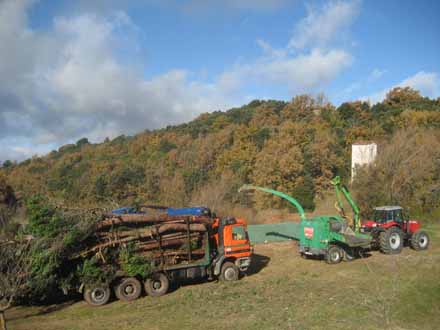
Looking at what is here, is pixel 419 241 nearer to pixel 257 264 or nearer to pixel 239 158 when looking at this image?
pixel 257 264

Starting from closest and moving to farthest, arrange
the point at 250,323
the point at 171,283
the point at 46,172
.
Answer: the point at 250,323, the point at 171,283, the point at 46,172

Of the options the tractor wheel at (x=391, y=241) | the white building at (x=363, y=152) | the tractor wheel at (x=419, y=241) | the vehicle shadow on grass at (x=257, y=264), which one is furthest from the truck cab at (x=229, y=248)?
the white building at (x=363, y=152)

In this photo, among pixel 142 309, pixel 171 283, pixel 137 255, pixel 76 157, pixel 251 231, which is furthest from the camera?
pixel 76 157

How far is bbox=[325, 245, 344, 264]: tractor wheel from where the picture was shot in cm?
1670

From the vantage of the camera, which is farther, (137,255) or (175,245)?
(175,245)

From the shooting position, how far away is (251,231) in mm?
24453

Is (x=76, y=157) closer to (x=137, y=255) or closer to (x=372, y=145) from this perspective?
(x=372, y=145)

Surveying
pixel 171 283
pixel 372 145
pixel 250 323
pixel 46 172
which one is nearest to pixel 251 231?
pixel 171 283

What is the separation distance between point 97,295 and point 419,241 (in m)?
15.3

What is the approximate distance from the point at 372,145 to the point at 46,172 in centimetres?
4556

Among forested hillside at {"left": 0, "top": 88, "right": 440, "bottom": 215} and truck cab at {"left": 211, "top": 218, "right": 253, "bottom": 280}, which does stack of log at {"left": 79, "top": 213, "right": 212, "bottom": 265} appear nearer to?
truck cab at {"left": 211, "top": 218, "right": 253, "bottom": 280}

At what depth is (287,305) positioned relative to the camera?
37.3 ft

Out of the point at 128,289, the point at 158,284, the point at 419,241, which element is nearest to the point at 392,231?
the point at 419,241

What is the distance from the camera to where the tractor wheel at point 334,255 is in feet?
54.8
